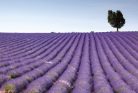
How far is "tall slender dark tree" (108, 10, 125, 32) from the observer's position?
50031mm

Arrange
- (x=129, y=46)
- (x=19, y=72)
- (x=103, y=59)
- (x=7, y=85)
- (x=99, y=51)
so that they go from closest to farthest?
(x=7, y=85)
(x=19, y=72)
(x=103, y=59)
(x=99, y=51)
(x=129, y=46)

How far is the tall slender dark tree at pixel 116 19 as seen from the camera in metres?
50.0

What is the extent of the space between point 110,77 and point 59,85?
2.44 metres

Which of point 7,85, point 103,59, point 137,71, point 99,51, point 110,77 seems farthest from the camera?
point 99,51

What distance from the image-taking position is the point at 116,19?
49875mm

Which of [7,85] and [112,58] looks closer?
[7,85]

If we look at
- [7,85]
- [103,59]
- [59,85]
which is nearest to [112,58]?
[103,59]

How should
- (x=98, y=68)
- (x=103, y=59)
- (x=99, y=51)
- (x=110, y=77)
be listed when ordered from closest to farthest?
(x=110, y=77)
(x=98, y=68)
(x=103, y=59)
(x=99, y=51)

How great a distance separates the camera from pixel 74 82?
10227mm

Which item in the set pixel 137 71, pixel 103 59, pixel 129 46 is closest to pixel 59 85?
pixel 137 71

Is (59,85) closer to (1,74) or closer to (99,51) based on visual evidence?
(1,74)

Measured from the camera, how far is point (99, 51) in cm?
1828

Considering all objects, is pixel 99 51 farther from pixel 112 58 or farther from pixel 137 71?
pixel 137 71

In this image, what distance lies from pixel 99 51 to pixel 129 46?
217cm
